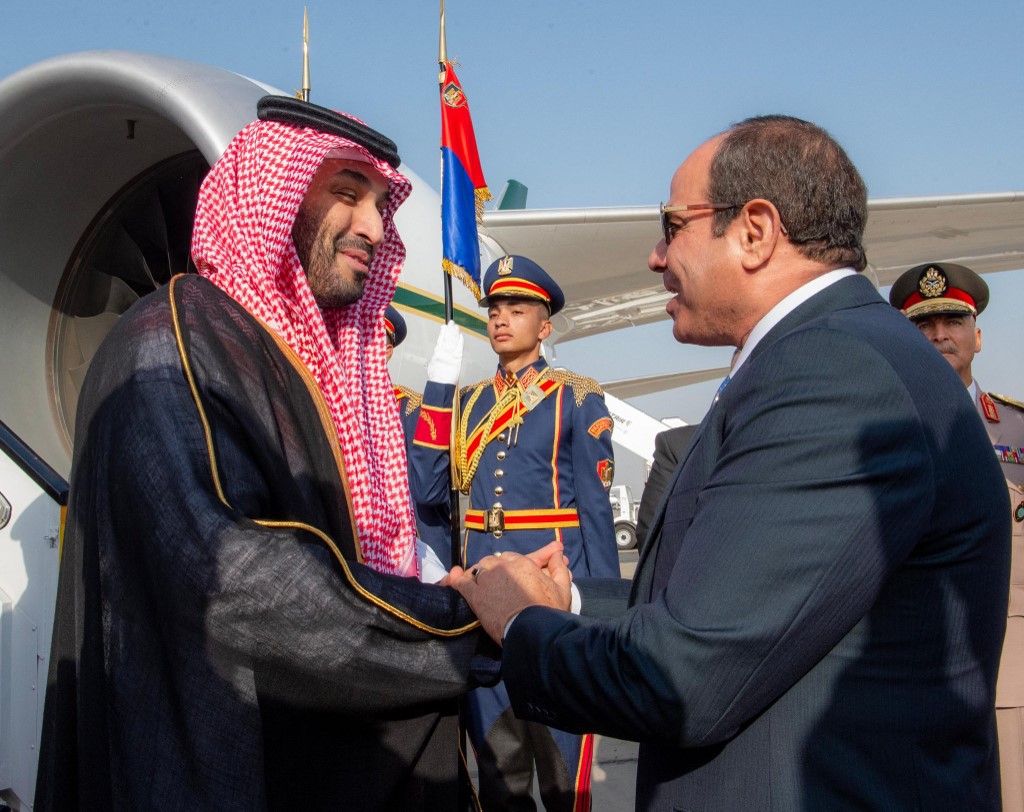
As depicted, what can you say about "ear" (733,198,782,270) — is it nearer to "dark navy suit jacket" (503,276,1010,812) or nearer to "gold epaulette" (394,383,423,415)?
"dark navy suit jacket" (503,276,1010,812)

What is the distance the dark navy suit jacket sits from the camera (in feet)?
3.65

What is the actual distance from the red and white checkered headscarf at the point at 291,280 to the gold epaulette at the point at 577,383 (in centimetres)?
200

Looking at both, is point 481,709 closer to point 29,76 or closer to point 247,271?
point 247,271

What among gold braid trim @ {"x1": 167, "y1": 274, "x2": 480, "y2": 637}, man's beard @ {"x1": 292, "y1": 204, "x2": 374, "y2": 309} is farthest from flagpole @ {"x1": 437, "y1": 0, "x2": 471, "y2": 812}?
man's beard @ {"x1": 292, "y1": 204, "x2": 374, "y2": 309}

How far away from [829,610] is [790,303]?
0.48m

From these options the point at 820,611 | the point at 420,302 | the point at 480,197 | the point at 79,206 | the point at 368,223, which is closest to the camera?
the point at 820,611

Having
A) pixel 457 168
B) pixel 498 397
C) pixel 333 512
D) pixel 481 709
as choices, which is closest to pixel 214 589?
pixel 333 512

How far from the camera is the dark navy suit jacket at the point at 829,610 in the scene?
3.65 feet

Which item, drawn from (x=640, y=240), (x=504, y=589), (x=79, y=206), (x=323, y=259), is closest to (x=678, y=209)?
(x=504, y=589)

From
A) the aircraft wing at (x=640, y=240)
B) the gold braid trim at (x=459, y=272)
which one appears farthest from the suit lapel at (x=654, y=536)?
the aircraft wing at (x=640, y=240)

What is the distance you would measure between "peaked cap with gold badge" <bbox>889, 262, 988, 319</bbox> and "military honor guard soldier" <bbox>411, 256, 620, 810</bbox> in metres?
1.26

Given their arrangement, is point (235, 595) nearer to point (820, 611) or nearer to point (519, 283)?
point (820, 611)

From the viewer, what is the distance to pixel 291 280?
1.84m

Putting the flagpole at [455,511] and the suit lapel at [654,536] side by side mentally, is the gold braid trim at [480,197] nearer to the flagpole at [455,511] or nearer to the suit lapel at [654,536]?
the flagpole at [455,511]
